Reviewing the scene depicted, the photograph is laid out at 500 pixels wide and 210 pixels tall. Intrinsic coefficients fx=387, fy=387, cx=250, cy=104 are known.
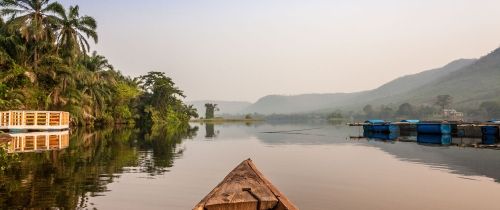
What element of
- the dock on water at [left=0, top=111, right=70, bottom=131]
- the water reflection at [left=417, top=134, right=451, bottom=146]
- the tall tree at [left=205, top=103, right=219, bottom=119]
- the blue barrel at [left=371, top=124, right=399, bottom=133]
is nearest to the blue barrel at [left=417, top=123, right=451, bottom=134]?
the water reflection at [left=417, top=134, right=451, bottom=146]

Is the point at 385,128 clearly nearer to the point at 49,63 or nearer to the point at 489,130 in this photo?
the point at 489,130

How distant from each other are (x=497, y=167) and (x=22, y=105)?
1854 inches

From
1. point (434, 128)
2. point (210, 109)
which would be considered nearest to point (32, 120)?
point (434, 128)

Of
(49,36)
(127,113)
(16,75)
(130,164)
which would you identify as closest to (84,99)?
(49,36)

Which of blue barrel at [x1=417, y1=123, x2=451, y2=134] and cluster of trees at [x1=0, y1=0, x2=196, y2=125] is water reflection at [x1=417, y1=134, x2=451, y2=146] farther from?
cluster of trees at [x1=0, y1=0, x2=196, y2=125]

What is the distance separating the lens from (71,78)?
169ft

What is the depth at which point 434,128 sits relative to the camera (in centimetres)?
5650

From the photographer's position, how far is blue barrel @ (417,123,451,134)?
55.4m

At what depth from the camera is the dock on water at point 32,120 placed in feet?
125

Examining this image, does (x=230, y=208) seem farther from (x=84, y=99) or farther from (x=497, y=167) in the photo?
(x=84, y=99)

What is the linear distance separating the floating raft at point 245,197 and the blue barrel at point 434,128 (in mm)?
53249

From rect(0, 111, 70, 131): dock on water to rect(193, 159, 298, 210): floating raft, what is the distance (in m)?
37.0

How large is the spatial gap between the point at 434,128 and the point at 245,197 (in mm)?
55712

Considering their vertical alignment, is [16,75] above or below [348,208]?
above
